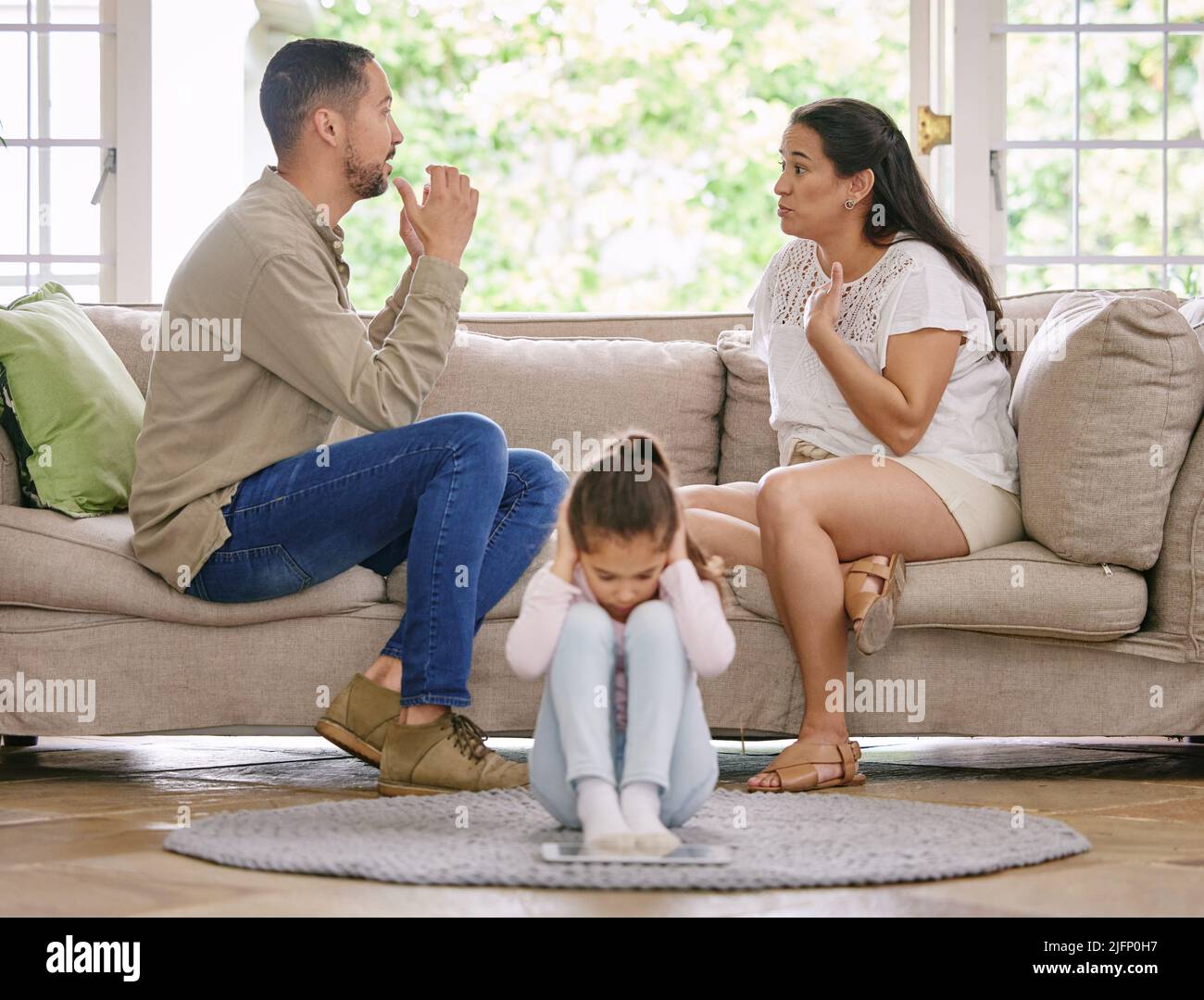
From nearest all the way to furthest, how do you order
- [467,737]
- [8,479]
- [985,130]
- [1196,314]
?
1. [467,737]
2. [8,479]
3. [1196,314]
4. [985,130]

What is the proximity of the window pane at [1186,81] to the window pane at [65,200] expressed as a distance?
2.84 meters

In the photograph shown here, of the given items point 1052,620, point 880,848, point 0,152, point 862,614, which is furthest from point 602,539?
point 0,152

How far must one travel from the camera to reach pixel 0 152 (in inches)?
152

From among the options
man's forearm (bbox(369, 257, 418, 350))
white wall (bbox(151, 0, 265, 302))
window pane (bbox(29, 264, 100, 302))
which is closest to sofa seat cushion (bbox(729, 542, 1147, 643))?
man's forearm (bbox(369, 257, 418, 350))

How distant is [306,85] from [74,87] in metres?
2.04

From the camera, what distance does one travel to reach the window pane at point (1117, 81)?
372cm

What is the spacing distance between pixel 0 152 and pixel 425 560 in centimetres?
258

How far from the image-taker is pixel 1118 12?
3.75 meters

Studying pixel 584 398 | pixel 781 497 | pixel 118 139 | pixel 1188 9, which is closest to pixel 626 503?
pixel 781 497

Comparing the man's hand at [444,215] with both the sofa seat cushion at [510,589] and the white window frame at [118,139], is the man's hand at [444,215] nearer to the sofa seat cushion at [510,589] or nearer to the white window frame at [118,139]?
the sofa seat cushion at [510,589]

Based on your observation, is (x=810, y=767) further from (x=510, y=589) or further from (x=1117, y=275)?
(x=1117, y=275)

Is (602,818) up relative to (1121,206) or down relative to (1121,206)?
down

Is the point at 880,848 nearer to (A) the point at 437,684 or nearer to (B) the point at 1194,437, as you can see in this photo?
(A) the point at 437,684

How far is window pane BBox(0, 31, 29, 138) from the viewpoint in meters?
3.83
